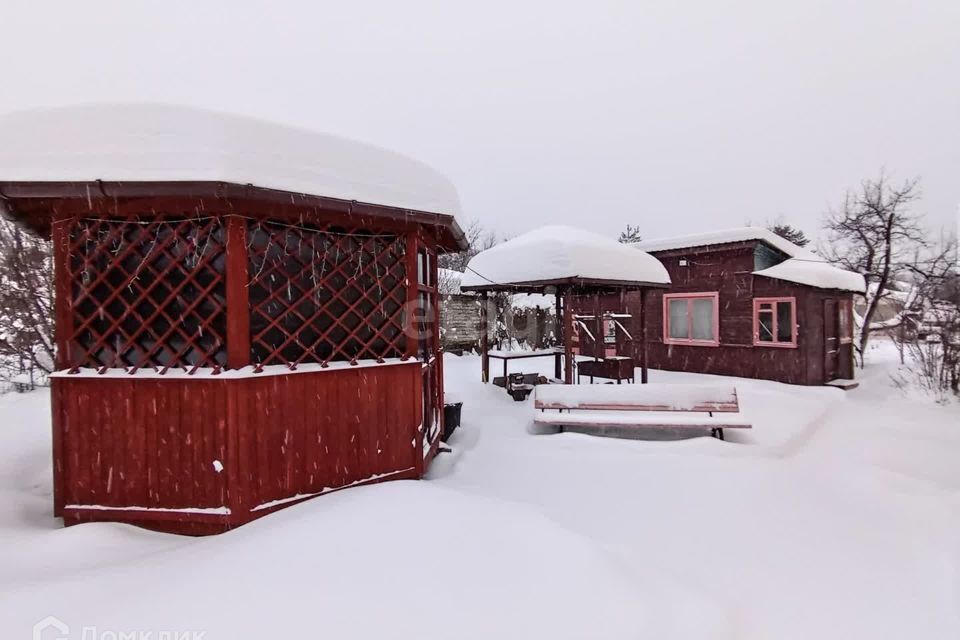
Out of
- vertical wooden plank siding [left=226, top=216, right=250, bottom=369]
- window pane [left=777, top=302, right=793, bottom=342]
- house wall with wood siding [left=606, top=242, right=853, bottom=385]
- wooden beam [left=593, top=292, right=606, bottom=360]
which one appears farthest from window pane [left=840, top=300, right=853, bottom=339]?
vertical wooden plank siding [left=226, top=216, right=250, bottom=369]

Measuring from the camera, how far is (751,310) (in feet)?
27.8

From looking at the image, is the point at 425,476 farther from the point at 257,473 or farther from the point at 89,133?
the point at 89,133

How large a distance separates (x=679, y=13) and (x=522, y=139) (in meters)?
15.9

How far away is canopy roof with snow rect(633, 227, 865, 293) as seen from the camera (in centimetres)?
765

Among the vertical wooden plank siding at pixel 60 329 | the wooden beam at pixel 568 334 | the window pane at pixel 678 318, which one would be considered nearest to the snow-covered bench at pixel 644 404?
the wooden beam at pixel 568 334

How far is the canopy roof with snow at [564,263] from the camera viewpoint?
5.58 meters

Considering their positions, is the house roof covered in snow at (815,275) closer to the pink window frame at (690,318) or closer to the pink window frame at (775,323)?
the pink window frame at (775,323)

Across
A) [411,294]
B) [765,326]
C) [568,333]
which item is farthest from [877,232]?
[411,294]

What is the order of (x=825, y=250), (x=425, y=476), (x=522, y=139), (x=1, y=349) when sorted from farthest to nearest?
(x=522, y=139) → (x=825, y=250) → (x=1, y=349) → (x=425, y=476)

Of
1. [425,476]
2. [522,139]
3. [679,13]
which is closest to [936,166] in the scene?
[425,476]

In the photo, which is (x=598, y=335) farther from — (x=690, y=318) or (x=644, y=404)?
(x=644, y=404)

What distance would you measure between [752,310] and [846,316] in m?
2.17

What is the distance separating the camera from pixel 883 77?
1667 centimetres

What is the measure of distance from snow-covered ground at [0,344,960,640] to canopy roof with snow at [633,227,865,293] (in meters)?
4.61
